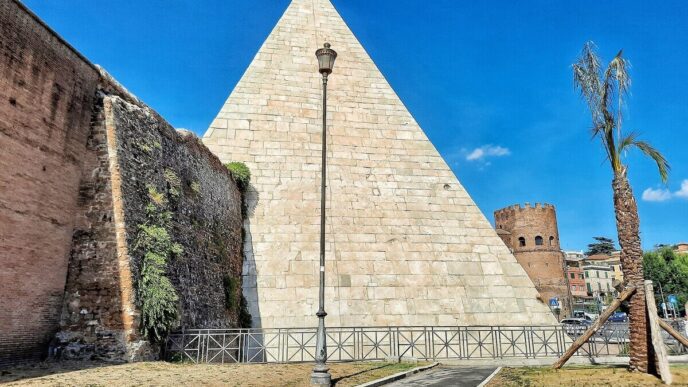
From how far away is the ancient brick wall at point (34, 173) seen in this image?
7234 mm

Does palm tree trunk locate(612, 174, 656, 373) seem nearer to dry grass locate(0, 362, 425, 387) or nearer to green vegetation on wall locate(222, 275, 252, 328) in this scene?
dry grass locate(0, 362, 425, 387)

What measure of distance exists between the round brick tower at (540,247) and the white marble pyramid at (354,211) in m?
31.8

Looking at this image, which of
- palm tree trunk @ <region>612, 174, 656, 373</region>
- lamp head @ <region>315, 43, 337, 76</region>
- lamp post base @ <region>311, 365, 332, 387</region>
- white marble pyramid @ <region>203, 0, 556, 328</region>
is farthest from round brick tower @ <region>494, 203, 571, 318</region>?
lamp post base @ <region>311, 365, 332, 387</region>

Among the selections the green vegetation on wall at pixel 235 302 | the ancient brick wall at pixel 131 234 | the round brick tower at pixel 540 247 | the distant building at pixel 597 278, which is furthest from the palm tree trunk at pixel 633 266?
the distant building at pixel 597 278

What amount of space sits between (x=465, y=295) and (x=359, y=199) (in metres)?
4.26

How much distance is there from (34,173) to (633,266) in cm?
1025

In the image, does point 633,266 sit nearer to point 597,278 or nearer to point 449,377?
point 449,377

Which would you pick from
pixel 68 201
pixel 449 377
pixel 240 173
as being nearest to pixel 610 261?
pixel 240 173

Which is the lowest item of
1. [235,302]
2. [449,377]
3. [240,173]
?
[449,377]

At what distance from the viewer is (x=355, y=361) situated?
1057 cm

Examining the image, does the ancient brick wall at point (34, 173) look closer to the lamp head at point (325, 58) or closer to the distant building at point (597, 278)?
the lamp head at point (325, 58)

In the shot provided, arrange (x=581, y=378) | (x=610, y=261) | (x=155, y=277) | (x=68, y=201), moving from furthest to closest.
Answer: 1. (x=610, y=261)
2. (x=155, y=277)
3. (x=68, y=201)
4. (x=581, y=378)

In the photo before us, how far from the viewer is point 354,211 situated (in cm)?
1459

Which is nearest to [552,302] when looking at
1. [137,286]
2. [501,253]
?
[501,253]
